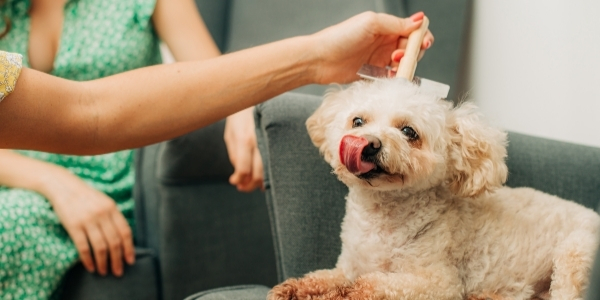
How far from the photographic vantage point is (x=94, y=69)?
1149 millimetres

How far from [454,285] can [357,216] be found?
0.54 ft

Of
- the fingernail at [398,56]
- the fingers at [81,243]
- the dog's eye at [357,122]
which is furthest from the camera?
the fingers at [81,243]

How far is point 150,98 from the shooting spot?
75 centimetres

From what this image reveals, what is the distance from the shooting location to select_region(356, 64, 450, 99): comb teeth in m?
A: 0.73

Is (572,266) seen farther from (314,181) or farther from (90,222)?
(90,222)

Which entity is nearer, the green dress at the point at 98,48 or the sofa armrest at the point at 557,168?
the sofa armrest at the point at 557,168

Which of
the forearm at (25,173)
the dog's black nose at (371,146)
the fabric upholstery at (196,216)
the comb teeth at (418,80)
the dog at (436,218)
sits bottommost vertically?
the fabric upholstery at (196,216)

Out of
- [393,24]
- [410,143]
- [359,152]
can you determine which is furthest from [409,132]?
[393,24]

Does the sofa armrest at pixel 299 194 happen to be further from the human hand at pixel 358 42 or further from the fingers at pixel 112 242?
the fingers at pixel 112 242

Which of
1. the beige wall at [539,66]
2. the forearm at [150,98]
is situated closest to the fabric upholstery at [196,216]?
the forearm at [150,98]

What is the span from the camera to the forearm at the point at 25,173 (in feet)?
3.15

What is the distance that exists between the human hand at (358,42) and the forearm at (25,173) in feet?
1.89

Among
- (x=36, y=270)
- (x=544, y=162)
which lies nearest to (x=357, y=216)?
(x=544, y=162)

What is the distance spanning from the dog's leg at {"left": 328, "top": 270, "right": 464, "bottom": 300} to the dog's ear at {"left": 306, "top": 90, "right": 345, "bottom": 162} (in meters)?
0.20
